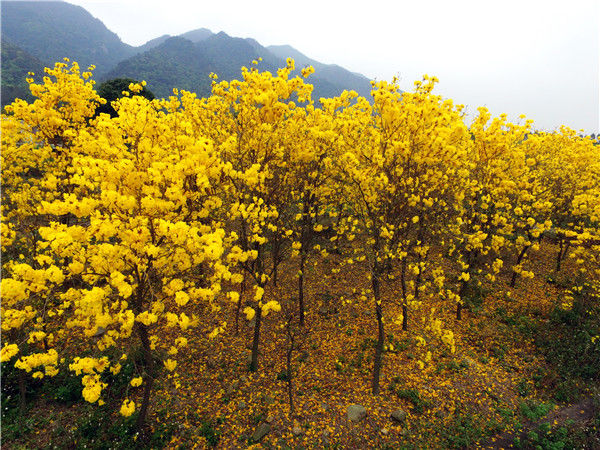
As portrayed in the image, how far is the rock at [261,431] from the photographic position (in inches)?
312

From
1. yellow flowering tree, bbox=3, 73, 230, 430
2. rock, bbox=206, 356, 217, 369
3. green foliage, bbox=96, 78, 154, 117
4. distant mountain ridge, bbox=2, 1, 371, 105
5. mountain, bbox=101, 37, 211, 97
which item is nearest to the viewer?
yellow flowering tree, bbox=3, 73, 230, 430

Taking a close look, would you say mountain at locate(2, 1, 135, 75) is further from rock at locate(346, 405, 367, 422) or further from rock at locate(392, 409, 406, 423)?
rock at locate(392, 409, 406, 423)

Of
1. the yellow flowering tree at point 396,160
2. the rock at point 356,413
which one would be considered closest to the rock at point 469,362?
the yellow flowering tree at point 396,160

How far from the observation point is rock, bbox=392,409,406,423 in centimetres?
866

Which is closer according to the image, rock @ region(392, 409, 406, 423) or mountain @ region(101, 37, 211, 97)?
rock @ region(392, 409, 406, 423)

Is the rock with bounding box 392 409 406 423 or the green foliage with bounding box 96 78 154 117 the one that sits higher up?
the green foliage with bounding box 96 78 154 117

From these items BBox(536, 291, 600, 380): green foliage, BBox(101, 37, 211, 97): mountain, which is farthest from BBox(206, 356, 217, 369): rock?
BBox(101, 37, 211, 97): mountain

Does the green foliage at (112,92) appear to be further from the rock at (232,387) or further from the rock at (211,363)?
the rock at (232,387)

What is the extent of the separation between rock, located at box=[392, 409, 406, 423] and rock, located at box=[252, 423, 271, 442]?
3.95m

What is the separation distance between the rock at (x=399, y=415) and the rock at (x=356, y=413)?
944 mm

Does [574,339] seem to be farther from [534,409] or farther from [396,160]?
[396,160]

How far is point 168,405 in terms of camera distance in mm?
8711

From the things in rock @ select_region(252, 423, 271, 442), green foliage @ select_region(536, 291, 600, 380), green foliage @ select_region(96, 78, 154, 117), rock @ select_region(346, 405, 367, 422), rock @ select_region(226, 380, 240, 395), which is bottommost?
rock @ select_region(226, 380, 240, 395)

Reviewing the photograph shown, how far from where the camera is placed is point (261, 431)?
805 cm
